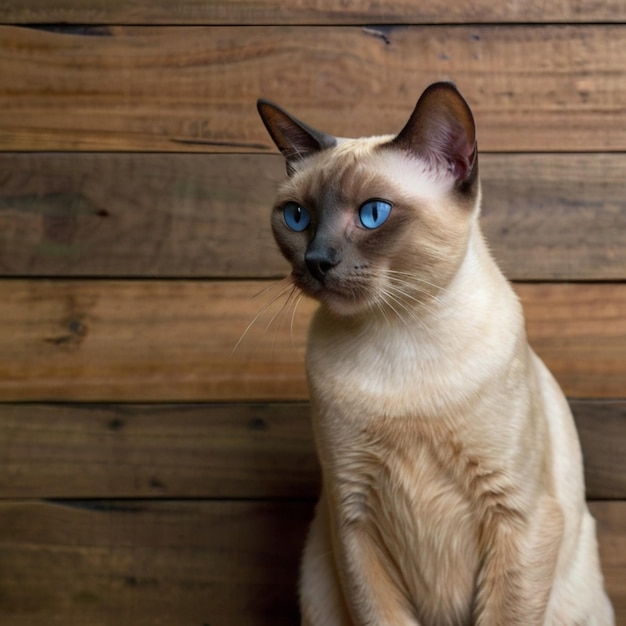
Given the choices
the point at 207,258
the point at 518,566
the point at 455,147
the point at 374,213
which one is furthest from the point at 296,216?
the point at 518,566

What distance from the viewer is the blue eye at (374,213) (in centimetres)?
104

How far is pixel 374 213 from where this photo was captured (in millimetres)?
1044

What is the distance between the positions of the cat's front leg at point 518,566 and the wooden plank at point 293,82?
691 mm

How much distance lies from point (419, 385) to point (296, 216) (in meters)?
0.28

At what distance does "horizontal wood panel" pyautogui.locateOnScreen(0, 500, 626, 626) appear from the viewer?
1.47 metres

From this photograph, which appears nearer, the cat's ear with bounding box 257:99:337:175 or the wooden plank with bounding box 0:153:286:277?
the cat's ear with bounding box 257:99:337:175

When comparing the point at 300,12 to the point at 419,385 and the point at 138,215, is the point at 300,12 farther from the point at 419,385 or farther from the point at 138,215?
the point at 419,385

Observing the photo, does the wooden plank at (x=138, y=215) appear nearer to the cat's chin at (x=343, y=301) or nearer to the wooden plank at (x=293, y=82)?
the wooden plank at (x=293, y=82)

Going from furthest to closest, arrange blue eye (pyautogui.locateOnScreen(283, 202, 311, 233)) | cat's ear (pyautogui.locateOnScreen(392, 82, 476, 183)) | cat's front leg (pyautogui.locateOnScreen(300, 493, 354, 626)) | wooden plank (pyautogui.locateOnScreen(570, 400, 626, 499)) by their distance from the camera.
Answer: wooden plank (pyautogui.locateOnScreen(570, 400, 626, 499)), cat's front leg (pyautogui.locateOnScreen(300, 493, 354, 626)), blue eye (pyautogui.locateOnScreen(283, 202, 311, 233)), cat's ear (pyautogui.locateOnScreen(392, 82, 476, 183))

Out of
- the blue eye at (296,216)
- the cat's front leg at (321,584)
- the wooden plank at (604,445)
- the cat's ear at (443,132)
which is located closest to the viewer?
the cat's ear at (443,132)

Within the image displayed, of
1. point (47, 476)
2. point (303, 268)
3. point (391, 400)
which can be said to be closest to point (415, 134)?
point (303, 268)

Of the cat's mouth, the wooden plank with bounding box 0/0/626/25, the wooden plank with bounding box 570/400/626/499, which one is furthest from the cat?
the wooden plank with bounding box 0/0/626/25

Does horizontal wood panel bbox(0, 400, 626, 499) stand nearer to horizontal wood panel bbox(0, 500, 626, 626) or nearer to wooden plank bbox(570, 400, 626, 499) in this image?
horizontal wood panel bbox(0, 500, 626, 626)

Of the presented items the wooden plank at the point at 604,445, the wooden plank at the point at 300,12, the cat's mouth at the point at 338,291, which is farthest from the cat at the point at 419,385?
the wooden plank at the point at 300,12
